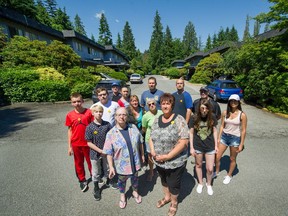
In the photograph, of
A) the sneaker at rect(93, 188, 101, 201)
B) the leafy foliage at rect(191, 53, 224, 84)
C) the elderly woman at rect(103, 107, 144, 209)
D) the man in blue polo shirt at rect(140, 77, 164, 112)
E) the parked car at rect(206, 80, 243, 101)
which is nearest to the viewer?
the elderly woman at rect(103, 107, 144, 209)

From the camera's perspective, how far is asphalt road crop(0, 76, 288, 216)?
2.73 m

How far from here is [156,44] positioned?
250ft

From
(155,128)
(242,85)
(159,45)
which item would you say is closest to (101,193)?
(155,128)

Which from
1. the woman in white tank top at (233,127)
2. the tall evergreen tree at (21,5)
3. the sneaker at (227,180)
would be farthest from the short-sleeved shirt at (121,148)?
the tall evergreen tree at (21,5)

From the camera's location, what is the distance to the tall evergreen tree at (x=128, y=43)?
75500 mm

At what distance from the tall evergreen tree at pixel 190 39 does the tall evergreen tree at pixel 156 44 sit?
1320cm

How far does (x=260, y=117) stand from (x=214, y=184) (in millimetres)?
6730

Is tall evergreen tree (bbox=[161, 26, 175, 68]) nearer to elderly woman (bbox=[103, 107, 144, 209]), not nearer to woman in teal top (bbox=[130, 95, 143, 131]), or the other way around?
woman in teal top (bbox=[130, 95, 143, 131])

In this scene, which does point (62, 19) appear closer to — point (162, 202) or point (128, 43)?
point (128, 43)

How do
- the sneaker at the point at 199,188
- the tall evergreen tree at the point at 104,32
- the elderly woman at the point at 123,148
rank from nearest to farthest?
the elderly woman at the point at 123,148
the sneaker at the point at 199,188
the tall evergreen tree at the point at 104,32

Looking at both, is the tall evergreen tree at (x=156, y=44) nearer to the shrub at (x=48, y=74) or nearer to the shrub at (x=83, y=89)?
the shrub at (x=83, y=89)

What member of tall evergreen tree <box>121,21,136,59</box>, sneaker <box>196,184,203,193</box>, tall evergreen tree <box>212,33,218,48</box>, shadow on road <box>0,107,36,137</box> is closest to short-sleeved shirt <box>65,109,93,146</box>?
sneaker <box>196,184,203,193</box>

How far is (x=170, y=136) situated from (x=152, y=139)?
0.29m

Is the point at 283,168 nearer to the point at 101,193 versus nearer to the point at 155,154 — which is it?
the point at 155,154
